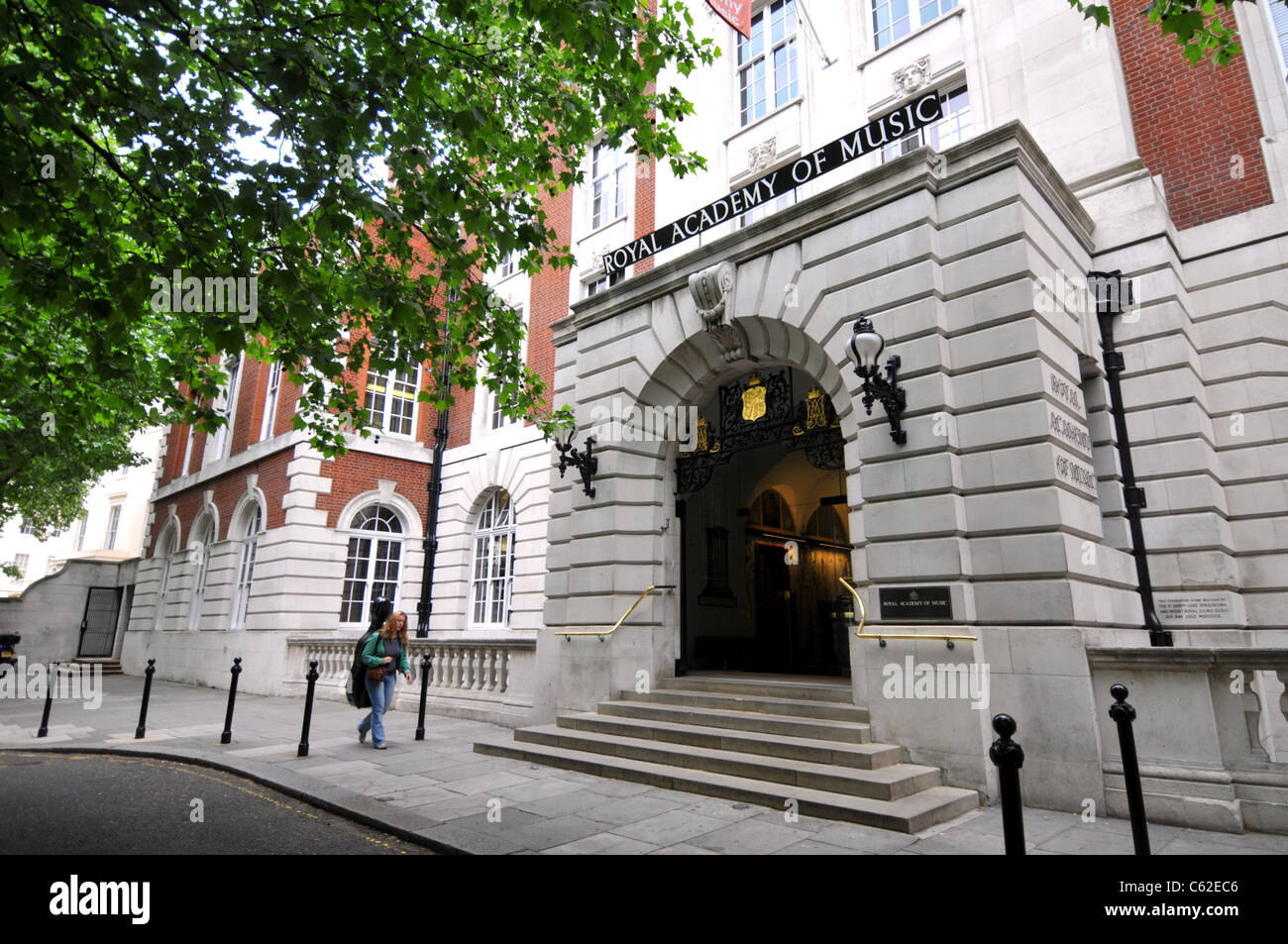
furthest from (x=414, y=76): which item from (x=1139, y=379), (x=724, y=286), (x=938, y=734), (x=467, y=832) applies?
(x=1139, y=379)

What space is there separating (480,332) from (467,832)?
19.4ft

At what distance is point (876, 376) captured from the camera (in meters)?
7.90

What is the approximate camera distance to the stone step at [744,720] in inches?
300

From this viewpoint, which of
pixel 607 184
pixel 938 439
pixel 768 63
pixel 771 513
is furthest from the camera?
pixel 607 184

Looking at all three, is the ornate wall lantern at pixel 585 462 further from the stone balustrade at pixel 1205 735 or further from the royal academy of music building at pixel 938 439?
the stone balustrade at pixel 1205 735

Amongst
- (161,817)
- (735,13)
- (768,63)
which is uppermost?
(768,63)

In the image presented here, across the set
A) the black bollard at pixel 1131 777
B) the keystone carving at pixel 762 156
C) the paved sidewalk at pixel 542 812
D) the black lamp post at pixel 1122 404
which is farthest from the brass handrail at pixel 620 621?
the keystone carving at pixel 762 156

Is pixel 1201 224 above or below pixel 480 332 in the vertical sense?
above

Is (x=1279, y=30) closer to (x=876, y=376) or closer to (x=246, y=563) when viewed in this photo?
(x=876, y=376)

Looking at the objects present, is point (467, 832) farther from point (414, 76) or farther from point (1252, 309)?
point (1252, 309)

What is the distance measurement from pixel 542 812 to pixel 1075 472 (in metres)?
6.65

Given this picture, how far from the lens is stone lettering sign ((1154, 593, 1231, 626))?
29.0 ft

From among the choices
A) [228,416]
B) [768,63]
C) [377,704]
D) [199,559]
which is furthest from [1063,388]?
[199,559]

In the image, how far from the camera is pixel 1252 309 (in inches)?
376
